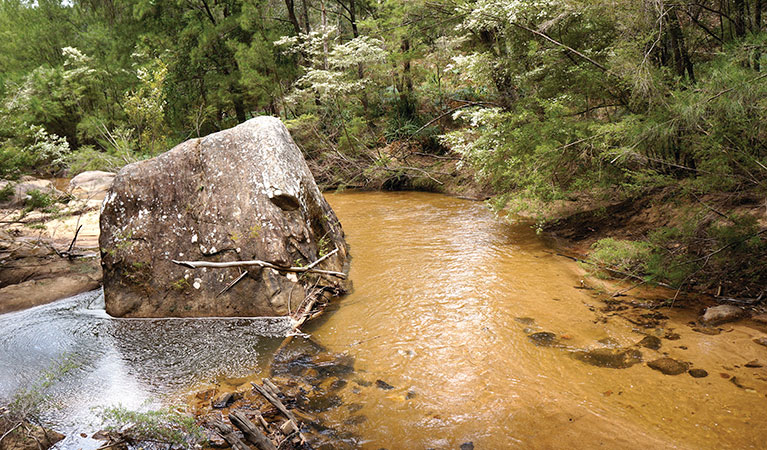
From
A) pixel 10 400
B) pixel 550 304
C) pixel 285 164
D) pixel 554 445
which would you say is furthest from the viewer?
pixel 285 164

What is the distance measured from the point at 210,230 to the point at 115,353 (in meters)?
1.82

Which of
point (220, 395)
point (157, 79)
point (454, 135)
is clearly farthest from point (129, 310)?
point (157, 79)

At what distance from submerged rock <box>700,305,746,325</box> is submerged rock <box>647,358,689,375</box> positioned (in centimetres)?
101

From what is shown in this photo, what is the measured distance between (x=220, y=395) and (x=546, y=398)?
268cm

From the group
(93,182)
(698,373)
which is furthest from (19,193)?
(698,373)

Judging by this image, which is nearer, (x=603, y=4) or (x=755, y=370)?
(x=755, y=370)

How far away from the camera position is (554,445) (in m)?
2.79

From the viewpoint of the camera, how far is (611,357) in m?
3.82

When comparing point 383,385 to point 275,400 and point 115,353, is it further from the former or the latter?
point 115,353

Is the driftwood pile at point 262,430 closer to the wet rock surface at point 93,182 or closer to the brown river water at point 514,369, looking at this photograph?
the brown river water at point 514,369

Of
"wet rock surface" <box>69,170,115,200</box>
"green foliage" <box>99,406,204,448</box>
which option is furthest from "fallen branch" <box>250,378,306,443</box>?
"wet rock surface" <box>69,170,115,200</box>

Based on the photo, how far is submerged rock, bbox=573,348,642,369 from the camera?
12.2ft

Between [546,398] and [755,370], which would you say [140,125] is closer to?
[546,398]

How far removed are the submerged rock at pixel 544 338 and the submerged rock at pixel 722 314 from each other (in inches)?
62.6
